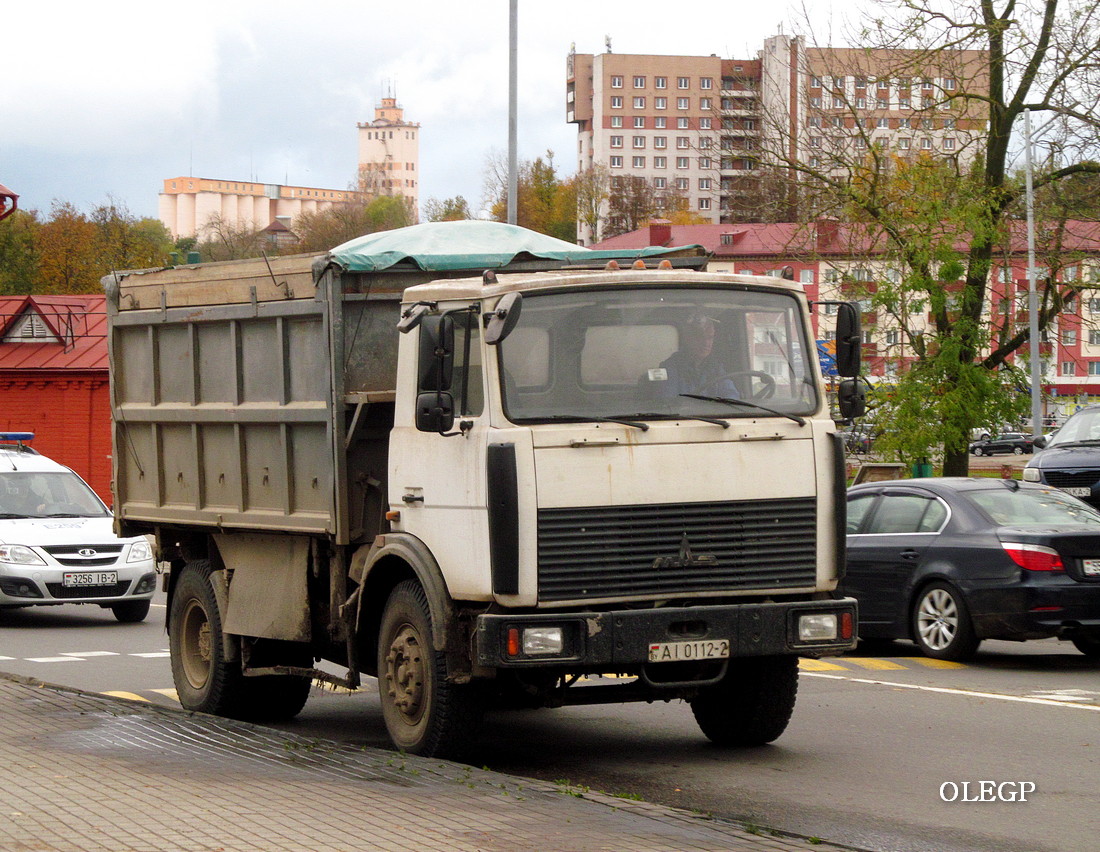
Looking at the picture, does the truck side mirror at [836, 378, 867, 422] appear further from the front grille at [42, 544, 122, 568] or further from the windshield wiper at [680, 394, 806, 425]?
the front grille at [42, 544, 122, 568]

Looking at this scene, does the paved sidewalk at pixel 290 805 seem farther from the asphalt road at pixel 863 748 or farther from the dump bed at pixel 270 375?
the dump bed at pixel 270 375

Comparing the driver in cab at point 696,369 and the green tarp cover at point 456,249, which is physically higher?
the green tarp cover at point 456,249

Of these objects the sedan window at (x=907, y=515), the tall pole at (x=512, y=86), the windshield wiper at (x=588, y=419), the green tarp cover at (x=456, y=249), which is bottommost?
the sedan window at (x=907, y=515)

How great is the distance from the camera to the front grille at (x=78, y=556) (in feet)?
58.7

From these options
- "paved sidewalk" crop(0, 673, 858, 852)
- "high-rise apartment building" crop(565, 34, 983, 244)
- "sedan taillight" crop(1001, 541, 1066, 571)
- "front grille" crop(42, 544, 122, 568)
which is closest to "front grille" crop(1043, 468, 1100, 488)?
"sedan taillight" crop(1001, 541, 1066, 571)

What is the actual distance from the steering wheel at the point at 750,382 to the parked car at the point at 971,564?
13.8 feet

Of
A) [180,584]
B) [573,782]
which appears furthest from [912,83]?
[573,782]

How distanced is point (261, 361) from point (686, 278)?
2783 millimetres

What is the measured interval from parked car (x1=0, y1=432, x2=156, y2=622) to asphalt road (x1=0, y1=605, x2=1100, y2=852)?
12.0 ft

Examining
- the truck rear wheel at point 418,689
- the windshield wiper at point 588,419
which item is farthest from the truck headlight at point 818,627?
the truck rear wheel at point 418,689

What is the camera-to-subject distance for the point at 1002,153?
32.9m

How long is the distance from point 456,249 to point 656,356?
1.89 meters

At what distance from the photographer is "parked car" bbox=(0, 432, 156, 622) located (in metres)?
17.8

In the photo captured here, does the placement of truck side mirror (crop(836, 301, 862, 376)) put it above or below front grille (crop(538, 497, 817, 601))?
above
